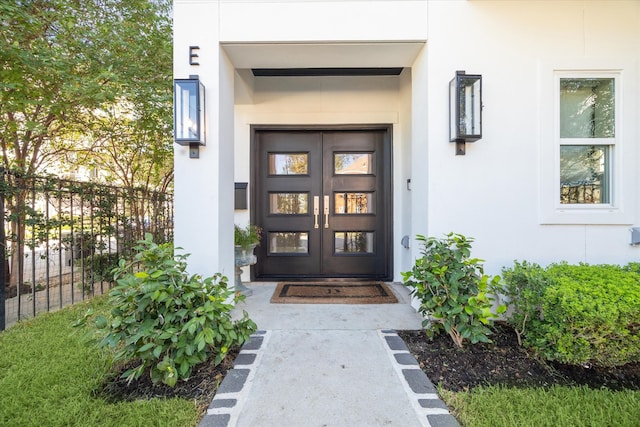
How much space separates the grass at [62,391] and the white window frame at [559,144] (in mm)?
3145

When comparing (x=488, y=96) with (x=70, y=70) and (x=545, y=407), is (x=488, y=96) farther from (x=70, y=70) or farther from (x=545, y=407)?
(x=70, y=70)

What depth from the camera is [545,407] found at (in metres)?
1.53

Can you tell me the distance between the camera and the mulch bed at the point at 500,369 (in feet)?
5.86

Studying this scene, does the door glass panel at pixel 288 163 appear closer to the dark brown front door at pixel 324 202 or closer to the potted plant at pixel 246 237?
the dark brown front door at pixel 324 202

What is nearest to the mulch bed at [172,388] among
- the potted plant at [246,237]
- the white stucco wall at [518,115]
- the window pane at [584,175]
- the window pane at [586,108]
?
the potted plant at [246,237]

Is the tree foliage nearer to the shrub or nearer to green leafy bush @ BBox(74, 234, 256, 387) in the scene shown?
green leafy bush @ BBox(74, 234, 256, 387)

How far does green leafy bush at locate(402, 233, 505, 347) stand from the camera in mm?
1992

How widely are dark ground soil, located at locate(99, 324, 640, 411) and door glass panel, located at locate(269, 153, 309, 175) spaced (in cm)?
253

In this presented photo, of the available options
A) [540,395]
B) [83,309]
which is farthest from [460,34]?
[83,309]

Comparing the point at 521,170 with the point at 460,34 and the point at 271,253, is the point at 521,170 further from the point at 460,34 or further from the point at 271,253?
the point at 271,253

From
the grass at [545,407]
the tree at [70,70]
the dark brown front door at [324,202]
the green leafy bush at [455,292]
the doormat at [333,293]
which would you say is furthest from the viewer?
the dark brown front door at [324,202]

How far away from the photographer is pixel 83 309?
2941mm

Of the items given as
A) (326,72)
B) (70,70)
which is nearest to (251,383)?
(326,72)

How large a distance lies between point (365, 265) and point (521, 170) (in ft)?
7.13
